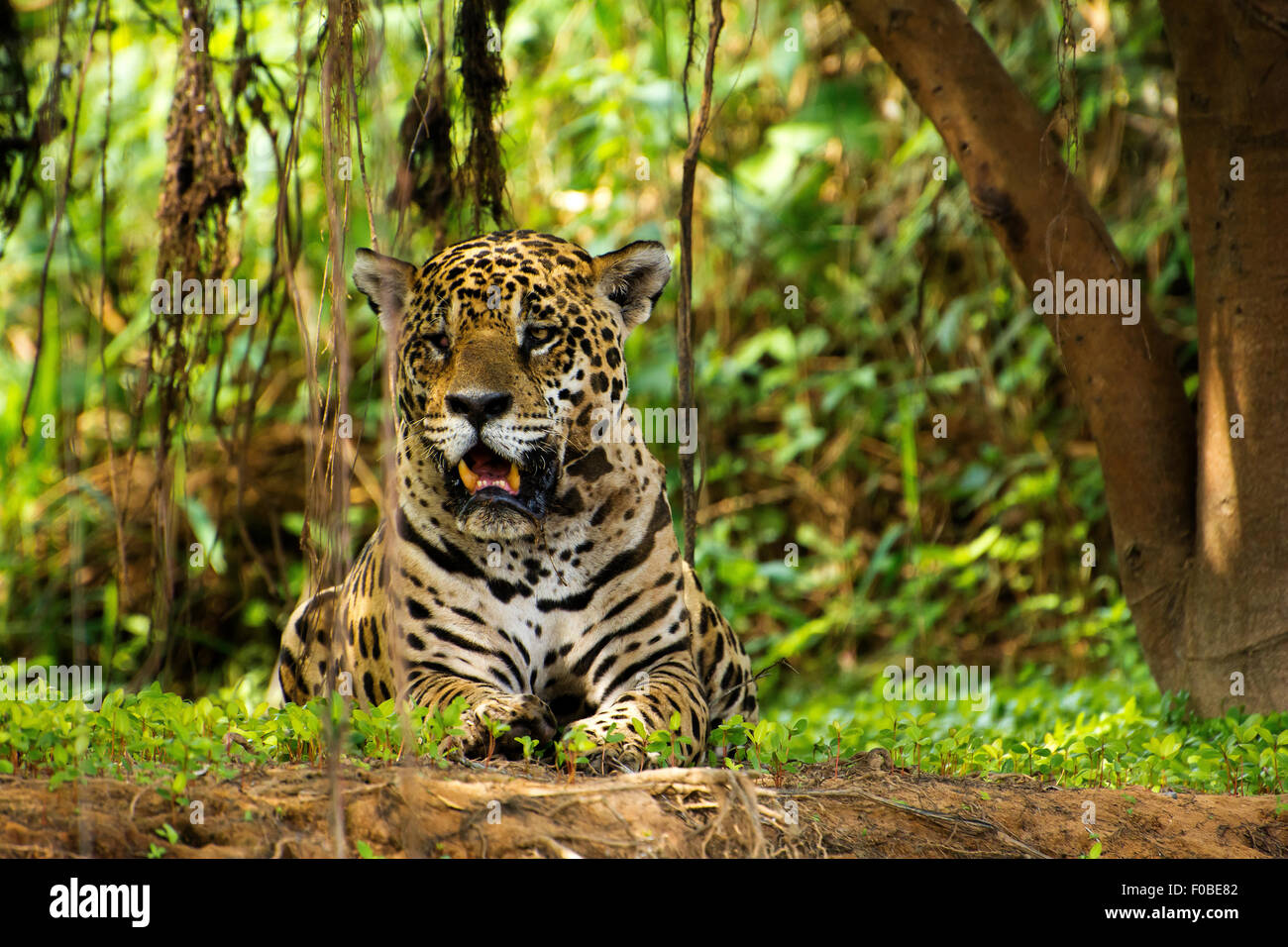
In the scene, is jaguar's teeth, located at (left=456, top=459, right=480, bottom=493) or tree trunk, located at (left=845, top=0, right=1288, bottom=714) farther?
tree trunk, located at (left=845, top=0, right=1288, bottom=714)

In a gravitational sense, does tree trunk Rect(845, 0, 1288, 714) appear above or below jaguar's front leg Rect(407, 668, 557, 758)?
above

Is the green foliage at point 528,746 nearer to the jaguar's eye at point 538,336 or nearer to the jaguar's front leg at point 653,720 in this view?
the jaguar's front leg at point 653,720

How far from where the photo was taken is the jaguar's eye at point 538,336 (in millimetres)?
4930

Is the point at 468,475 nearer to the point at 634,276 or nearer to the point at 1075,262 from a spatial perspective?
the point at 634,276

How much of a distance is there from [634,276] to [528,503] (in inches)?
41.5

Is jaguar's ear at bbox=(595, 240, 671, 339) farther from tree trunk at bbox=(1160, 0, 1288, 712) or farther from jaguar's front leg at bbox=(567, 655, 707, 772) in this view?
tree trunk at bbox=(1160, 0, 1288, 712)

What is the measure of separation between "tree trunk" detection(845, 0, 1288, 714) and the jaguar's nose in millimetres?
2353

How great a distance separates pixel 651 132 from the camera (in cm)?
984

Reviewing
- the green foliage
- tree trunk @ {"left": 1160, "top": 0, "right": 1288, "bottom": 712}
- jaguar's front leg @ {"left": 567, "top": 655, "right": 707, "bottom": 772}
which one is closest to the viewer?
the green foliage

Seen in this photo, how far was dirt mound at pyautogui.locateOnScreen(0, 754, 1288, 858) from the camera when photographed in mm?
3346

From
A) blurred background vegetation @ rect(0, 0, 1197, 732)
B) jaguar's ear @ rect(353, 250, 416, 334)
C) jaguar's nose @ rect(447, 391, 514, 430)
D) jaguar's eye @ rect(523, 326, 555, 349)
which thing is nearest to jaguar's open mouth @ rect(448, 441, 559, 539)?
jaguar's nose @ rect(447, 391, 514, 430)

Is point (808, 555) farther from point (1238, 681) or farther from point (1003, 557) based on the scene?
point (1238, 681)

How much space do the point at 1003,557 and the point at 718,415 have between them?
2.48 metres
